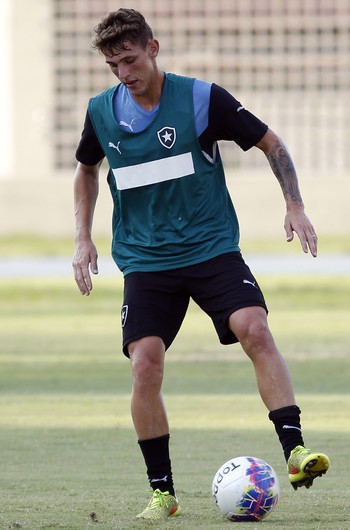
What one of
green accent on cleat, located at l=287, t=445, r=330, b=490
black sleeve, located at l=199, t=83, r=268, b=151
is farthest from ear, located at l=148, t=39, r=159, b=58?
green accent on cleat, located at l=287, t=445, r=330, b=490

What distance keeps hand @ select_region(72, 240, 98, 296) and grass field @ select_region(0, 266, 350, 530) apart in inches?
44.0

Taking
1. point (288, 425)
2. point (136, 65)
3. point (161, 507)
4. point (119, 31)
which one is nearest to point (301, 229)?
point (288, 425)

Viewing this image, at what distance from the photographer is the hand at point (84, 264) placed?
7.49 m

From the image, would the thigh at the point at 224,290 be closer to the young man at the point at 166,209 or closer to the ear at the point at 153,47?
the young man at the point at 166,209

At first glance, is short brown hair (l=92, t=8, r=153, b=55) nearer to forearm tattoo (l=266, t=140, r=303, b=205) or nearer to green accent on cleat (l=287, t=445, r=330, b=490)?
forearm tattoo (l=266, t=140, r=303, b=205)

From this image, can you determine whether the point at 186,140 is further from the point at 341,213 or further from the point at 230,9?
the point at 230,9

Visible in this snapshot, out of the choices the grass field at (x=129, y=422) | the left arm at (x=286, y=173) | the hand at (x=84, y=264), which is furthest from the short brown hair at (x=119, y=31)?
the grass field at (x=129, y=422)

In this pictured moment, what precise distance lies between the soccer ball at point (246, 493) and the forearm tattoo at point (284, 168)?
137 cm

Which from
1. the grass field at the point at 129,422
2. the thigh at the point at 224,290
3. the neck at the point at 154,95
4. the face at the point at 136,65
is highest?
the face at the point at 136,65

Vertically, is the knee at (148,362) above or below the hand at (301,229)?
below

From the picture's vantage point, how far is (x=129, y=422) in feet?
37.6

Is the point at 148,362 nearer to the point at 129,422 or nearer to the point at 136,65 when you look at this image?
the point at 136,65

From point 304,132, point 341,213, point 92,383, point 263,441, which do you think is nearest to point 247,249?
point 341,213

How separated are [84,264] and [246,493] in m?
1.48
